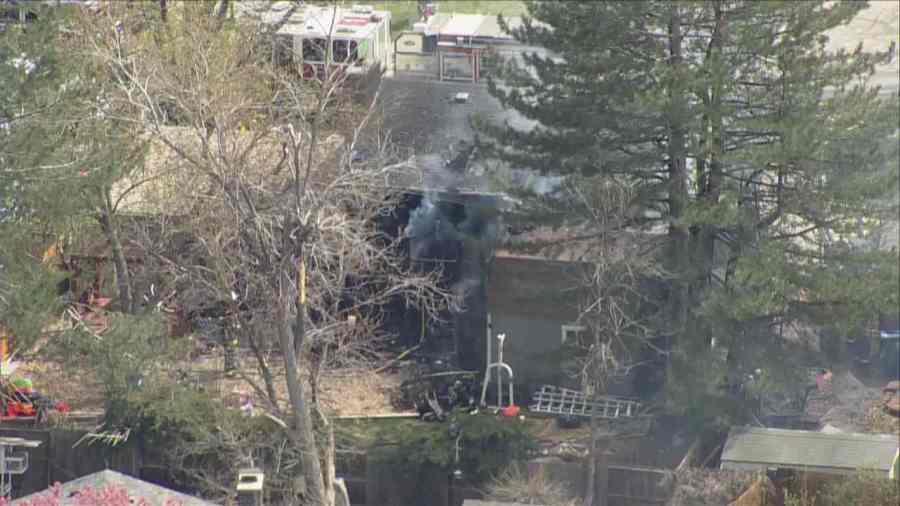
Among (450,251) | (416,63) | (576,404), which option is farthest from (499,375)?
(416,63)

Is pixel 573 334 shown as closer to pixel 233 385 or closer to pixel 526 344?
pixel 526 344

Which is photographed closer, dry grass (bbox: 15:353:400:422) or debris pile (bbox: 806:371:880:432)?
dry grass (bbox: 15:353:400:422)

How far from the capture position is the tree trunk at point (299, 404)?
1994 centimetres

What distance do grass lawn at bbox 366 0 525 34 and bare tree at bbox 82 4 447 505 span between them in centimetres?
1825

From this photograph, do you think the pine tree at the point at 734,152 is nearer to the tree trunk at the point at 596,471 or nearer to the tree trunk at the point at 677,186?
the tree trunk at the point at 677,186

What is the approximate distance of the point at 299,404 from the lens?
20562 mm

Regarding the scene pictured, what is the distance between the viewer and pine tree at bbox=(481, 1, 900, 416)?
2397 centimetres

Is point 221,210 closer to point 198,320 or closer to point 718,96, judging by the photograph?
point 198,320

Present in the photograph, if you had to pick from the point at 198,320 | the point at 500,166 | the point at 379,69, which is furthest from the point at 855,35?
the point at 198,320

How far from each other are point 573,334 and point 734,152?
4224 mm

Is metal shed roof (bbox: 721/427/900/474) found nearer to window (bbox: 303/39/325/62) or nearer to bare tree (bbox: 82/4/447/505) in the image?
bare tree (bbox: 82/4/447/505)

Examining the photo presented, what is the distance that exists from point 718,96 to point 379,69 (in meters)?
12.1

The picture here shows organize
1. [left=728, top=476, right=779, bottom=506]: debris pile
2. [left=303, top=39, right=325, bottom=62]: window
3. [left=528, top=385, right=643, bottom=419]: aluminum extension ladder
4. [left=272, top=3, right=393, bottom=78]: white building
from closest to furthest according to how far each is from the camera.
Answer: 1. [left=728, top=476, right=779, bottom=506]: debris pile
2. [left=528, top=385, right=643, bottom=419]: aluminum extension ladder
3. [left=272, top=3, right=393, bottom=78]: white building
4. [left=303, top=39, right=325, bottom=62]: window

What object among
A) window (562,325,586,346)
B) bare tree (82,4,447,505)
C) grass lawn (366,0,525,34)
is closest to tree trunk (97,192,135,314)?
bare tree (82,4,447,505)
